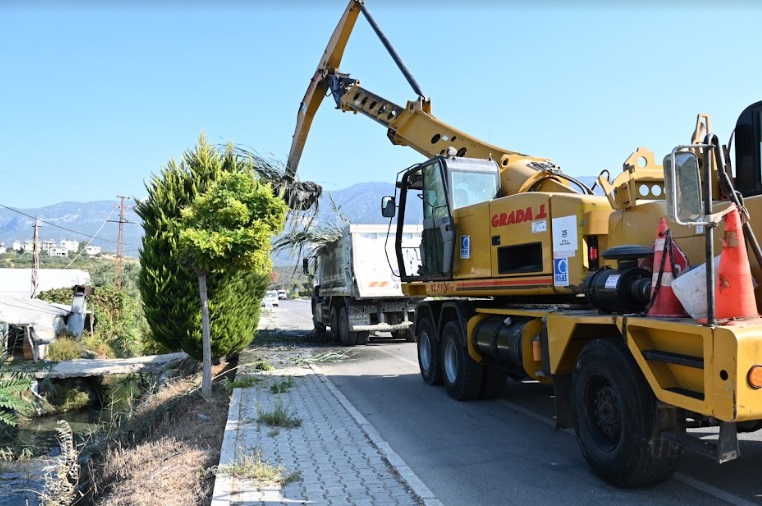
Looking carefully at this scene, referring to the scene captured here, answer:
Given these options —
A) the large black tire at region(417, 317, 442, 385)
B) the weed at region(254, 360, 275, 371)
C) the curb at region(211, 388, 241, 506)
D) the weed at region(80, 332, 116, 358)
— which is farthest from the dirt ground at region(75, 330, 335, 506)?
the weed at region(80, 332, 116, 358)

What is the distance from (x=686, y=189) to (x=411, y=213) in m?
6.14

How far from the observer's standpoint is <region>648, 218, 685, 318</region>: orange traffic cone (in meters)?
4.34

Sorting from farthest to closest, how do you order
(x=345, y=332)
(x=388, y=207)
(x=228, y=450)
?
1. (x=345, y=332)
2. (x=388, y=207)
3. (x=228, y=450)

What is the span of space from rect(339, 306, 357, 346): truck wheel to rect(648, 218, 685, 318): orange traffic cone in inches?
453

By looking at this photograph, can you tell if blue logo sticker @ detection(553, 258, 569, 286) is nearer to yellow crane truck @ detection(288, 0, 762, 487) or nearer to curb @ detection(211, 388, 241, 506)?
yellow crane truck @ detection(288, 0, 762, 487)

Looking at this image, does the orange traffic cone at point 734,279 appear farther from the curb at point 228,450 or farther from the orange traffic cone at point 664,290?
the curb at point 228,450

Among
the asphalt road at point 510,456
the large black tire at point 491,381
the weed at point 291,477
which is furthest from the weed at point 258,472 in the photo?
the large black tire at point 491,381

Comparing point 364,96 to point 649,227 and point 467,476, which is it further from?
point 467,476

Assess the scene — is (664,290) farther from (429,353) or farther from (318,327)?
(318,327)

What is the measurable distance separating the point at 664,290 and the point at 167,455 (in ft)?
17.0

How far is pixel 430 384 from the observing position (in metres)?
9.76

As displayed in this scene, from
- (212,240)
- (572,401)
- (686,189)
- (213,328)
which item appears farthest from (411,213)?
(686,189)

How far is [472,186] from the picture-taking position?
843cm

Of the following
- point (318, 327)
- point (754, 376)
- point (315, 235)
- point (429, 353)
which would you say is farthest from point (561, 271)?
point (318, 327)
